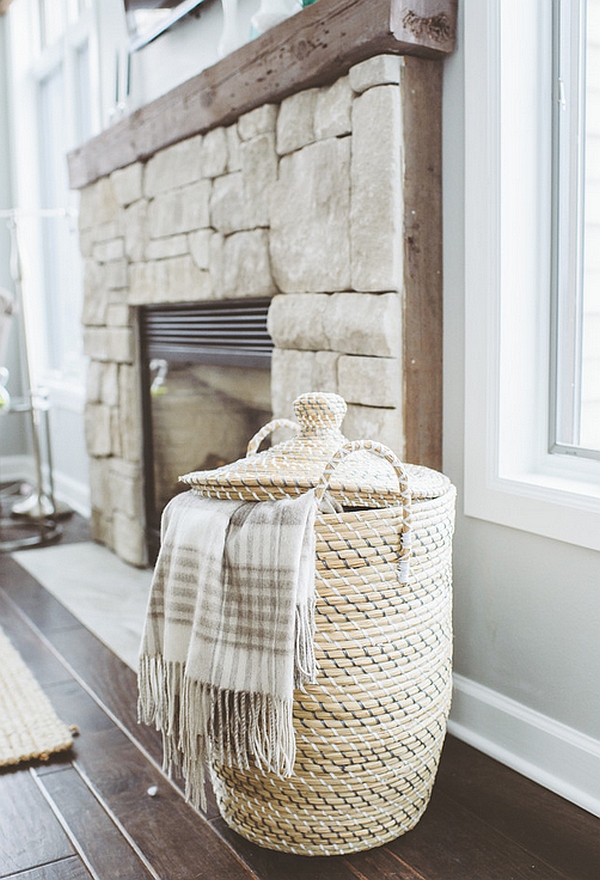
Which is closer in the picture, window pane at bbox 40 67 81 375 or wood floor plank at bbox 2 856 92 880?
wood floor plank at bbox 2 856 92 880

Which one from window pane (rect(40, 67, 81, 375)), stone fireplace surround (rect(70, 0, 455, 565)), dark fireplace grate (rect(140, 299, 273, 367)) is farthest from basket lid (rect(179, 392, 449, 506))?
window pane (rect(40, 67, 81, 375))

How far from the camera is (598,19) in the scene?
1749 mm

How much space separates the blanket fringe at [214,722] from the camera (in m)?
1.41

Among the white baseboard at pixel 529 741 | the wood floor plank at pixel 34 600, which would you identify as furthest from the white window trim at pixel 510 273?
the wood floor plank at pixel 34 600

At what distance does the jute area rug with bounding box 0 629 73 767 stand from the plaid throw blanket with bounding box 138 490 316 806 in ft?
1.95

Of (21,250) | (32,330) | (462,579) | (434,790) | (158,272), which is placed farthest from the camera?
(32,330)

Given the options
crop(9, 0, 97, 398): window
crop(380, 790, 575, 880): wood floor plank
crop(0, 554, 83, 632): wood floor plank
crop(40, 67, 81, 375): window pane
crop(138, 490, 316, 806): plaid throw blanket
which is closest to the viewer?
crop(138, 490, 316, 806): plaid throw blanket

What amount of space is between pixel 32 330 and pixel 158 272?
2.25m

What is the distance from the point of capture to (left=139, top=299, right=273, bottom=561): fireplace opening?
8.78ft

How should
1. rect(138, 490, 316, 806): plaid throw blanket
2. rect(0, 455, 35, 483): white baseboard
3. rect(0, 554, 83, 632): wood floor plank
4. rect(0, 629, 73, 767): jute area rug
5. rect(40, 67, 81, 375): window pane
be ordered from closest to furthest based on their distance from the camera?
rect(138, 490, 316, 806): plaid throw blanket < rect(0, 629, 73, 767): jute area rug < rect(0, 554, 83, 632): wood floor plank < rect(40, 67, 81, 375): window pane < rect(0, 455, 35, 483): white baseboard

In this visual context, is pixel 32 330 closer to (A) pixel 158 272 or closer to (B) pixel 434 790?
(A) pixel 158 272

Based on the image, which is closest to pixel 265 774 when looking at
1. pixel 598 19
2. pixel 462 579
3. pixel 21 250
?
pixel 462 579

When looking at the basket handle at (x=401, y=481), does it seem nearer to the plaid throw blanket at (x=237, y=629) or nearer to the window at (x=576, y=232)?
the plaid throw blanket at (x=237, y=629)

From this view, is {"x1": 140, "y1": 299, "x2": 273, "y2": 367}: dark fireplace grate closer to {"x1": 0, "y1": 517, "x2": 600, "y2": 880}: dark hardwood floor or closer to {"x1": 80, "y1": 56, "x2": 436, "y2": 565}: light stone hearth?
{"x1": 80, "y1": 56, "x2": 436, "y2": 565}: light stone hearth
